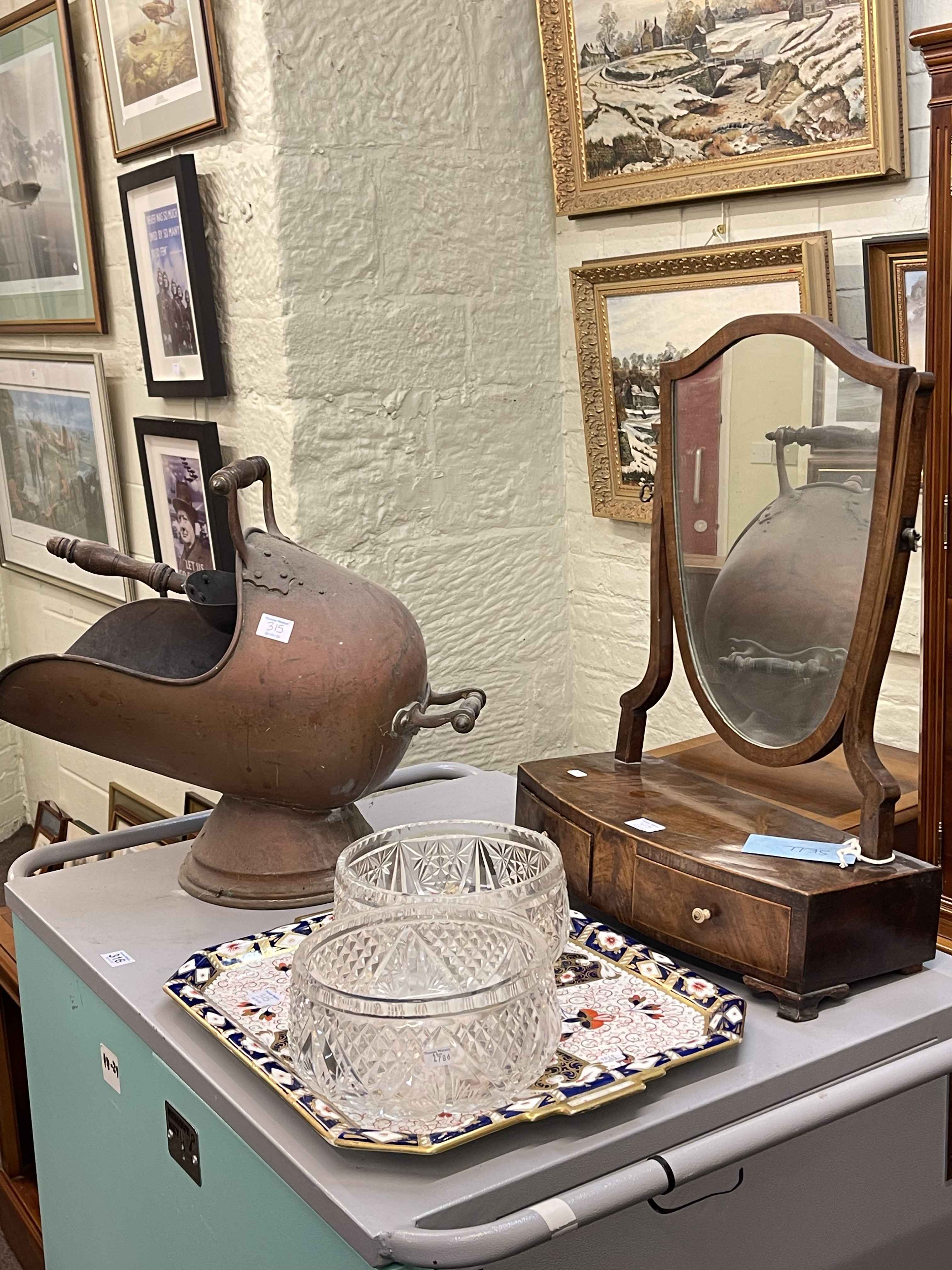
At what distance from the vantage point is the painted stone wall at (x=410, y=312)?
6.06 ft

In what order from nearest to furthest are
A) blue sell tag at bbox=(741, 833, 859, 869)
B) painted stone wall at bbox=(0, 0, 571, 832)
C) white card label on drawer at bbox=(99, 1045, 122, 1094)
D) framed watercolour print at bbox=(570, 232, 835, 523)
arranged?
blue sell tag at bbox=(741, 833, 859, 869), white card label on drawer at bbox=(99, 1045, 122, 1094), framed watercolour print at bbox=(570, 232, 835, 523), painted stone wall at bbox=(0, 0, 571, 832)

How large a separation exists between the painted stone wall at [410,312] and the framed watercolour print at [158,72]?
0.03 metres

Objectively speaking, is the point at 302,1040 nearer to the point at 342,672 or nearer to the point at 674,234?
the point at 342,672

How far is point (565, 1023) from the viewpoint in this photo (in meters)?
1.01

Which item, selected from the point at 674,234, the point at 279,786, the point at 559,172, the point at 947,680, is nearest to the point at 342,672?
the point at 279,786

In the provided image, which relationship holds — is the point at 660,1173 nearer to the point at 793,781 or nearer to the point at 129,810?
the point at 793,781

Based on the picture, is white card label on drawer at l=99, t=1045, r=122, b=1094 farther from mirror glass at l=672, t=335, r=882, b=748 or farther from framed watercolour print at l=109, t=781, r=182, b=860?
framed watercolour print at l=109, t=781, r=182, b=860

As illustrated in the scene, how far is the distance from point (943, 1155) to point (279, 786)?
27.5 inches

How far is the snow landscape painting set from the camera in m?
1.58

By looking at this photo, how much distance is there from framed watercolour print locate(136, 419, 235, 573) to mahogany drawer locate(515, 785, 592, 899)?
912mm

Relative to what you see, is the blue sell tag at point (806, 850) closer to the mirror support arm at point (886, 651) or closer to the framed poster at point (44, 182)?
the mirror support arm at point (886, 651)

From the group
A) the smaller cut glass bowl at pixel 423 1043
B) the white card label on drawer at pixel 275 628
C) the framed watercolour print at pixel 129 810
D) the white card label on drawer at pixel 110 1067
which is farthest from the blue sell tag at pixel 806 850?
the framed watercolour print at pixel 129 810

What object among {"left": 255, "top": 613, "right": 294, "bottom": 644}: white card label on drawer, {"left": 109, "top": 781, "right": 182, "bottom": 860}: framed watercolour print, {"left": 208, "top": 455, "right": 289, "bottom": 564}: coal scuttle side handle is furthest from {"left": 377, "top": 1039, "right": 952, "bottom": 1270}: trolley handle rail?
{"left": 109, "top": 781, "right": 182, "bottom": 860}: framed watercolour print

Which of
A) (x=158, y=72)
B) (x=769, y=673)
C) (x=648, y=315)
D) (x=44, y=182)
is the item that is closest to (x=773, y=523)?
(x=769, y=673)
